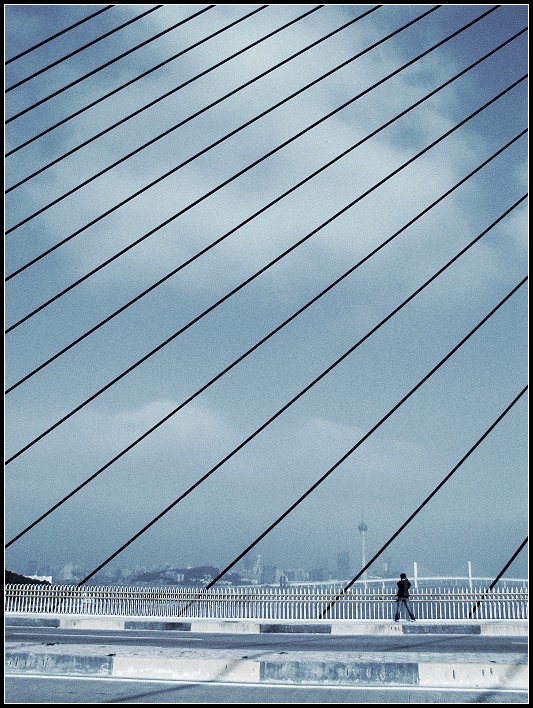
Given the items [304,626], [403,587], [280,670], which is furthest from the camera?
[403,587]

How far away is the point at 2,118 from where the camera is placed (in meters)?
5.01

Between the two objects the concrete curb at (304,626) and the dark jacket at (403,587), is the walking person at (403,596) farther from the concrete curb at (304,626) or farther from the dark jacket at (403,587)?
the concrete curb at (304,626)

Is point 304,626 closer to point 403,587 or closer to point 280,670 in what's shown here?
point 403,587

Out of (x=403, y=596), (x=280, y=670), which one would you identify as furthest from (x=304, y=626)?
(x=280, y=670)

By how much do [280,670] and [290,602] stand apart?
428 inches

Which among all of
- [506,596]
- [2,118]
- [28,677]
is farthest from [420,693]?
[506,596]

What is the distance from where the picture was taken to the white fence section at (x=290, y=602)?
18.6 meters

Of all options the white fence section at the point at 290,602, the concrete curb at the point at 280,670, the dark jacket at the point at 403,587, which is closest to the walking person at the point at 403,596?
the dark jacket at the point at 403,587

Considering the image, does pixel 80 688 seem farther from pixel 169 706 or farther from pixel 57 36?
pixel 57 36

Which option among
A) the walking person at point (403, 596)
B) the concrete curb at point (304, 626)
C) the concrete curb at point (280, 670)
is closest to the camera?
the concrete curb at point (280, 670)

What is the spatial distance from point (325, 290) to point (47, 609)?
14471 millimetres

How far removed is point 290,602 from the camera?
19250 mm

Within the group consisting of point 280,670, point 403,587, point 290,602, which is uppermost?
point 403,587

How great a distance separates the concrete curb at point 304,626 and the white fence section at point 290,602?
3.81ft
